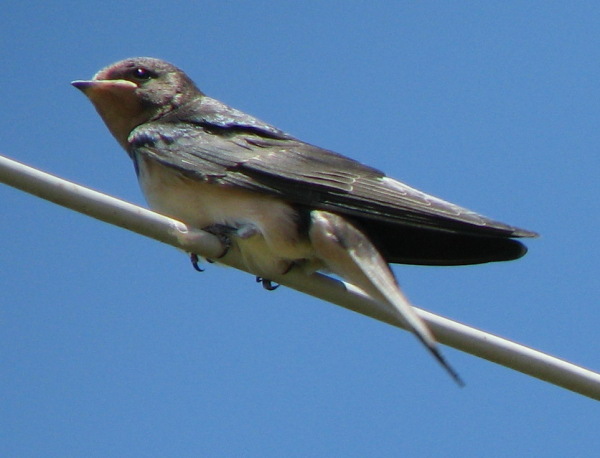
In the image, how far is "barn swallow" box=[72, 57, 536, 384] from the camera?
3977mm

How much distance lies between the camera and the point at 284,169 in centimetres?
440

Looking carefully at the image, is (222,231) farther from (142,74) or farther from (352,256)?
(142,74)

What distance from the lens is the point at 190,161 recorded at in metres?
4.60

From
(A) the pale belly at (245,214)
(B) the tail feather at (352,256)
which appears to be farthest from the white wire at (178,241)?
(A) the pale belly at (245,214)

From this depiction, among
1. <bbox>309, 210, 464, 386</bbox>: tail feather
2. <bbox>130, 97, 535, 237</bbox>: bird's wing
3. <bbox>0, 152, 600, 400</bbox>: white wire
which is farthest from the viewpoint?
<bbox>130, 97, 535, 237</bbox>: bird's wing

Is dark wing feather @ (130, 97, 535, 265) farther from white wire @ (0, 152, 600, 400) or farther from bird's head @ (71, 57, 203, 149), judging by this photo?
white wire @ (0, 152, 600, 400)

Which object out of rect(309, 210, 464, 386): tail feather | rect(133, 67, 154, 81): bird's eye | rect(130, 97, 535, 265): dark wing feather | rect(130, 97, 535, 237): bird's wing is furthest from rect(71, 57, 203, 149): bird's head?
rect(309, 210, 464, 386): tail feather

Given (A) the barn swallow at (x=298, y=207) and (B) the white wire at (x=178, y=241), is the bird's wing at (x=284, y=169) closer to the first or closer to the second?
(A) the barn swallow at (x=298, y=207)

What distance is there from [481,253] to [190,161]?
Answer: 1.22 meters

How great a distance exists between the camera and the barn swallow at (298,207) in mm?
3977

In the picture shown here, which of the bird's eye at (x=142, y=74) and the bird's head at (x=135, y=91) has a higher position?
the bird's eye at (x=142, y=74)

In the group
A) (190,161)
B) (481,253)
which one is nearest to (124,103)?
(190,161)

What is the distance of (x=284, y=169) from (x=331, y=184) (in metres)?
0.24

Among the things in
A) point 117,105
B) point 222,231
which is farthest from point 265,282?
point 117,105
